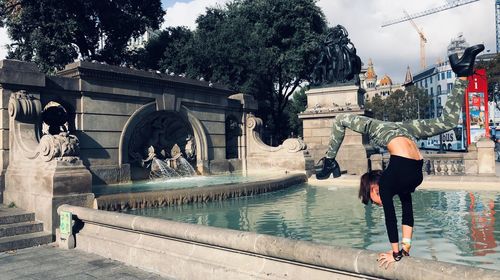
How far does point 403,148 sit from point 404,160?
4.6 inches

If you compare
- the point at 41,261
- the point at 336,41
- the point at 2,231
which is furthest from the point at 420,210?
the point at 336,41

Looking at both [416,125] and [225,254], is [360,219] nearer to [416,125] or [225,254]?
[225,254]

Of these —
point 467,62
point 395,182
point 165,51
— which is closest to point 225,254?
point 395,182

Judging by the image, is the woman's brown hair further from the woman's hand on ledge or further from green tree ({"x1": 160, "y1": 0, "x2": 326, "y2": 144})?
green tree ({"x1": 160, "y1": 0, "x2": 326, "y2": 144})

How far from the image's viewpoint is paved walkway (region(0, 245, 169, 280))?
20.7ft

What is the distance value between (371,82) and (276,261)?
203 metres

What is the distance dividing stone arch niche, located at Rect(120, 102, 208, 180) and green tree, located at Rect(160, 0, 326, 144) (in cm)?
1382

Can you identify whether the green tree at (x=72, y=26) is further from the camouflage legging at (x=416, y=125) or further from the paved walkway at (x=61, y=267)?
the camouflage legging at (x=416, y=125)

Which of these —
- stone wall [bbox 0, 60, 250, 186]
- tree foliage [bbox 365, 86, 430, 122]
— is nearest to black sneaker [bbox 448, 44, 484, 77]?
stone wall [bbox 0, 60, 250, 186]

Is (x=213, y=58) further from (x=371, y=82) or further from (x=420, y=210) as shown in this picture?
(x=371, y=82)

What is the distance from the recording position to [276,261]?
5102mm

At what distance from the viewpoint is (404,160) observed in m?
4.01

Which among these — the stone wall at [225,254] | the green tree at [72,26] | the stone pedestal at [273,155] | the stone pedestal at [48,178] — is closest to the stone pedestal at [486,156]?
the stone pedestal at [273,155]

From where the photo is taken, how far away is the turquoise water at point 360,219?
659 cm
